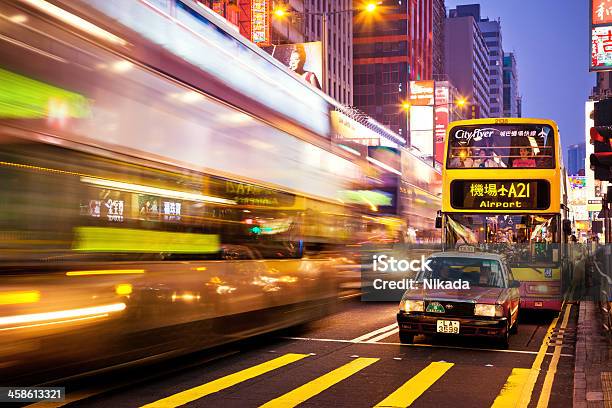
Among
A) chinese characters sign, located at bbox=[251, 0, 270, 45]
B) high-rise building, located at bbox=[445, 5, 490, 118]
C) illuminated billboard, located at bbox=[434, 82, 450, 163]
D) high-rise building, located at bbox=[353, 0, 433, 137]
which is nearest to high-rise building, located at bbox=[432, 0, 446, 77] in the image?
high-rise building, located at bbox=[445, 5, 490, 118]

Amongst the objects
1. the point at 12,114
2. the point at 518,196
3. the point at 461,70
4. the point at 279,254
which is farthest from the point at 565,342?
the point at 461,70

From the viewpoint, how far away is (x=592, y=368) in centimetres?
1021

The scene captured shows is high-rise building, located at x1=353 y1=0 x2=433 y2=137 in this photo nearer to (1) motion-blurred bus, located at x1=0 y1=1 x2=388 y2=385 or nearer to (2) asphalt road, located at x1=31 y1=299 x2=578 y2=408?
(2) asphalt road, located at x1=31 y1=299 x2=578 y2=408

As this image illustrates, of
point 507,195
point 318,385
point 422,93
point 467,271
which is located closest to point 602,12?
point 507,195

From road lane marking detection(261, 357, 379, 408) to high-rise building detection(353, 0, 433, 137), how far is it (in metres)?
90.6

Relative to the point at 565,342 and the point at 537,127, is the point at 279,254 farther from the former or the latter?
the point at 537,127

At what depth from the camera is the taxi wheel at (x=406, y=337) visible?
12.9m

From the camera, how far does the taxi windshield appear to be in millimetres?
13672

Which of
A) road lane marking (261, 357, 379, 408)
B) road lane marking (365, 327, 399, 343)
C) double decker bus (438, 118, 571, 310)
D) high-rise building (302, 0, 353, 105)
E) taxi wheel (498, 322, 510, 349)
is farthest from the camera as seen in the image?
high-rise building (302, 0, 353, 105)

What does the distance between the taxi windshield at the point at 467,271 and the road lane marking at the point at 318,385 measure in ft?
9.53

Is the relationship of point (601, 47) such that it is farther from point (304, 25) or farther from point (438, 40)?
point (438, 40)

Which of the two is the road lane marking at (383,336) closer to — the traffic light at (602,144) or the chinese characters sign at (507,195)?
the chinese characters sign at (507,195)

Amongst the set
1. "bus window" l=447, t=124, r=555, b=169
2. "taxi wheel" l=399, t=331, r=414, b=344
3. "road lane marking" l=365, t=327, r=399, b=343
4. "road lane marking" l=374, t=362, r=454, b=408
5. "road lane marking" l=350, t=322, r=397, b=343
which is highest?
"bus window" l=447, t=124, r=555, b=169

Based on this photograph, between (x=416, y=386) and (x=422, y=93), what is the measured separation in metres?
67.0
